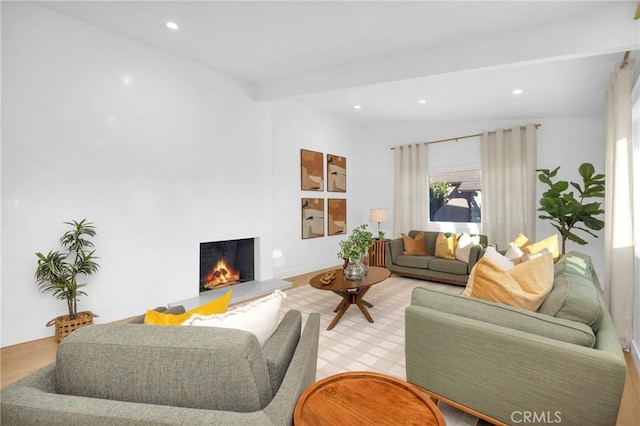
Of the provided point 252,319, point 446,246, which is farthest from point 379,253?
point 252,319

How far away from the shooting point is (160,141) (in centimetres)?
374

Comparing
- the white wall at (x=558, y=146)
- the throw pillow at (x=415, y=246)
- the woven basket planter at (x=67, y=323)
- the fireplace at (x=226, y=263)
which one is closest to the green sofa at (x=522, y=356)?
the woven basket planter at (x=67, y=323)

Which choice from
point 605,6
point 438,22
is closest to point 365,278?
point 438,22

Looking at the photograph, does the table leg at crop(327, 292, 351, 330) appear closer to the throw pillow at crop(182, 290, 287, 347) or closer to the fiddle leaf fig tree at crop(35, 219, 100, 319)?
the throw pillow at crop(182, 290, 287, 347)

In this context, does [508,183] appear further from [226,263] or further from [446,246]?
[226,263]

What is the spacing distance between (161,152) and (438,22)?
3365 millimetres

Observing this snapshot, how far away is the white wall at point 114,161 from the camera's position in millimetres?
2773

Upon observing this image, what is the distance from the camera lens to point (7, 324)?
9.00ft

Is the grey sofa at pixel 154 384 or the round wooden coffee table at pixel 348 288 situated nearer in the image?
the grey sofa at pixel 154 384

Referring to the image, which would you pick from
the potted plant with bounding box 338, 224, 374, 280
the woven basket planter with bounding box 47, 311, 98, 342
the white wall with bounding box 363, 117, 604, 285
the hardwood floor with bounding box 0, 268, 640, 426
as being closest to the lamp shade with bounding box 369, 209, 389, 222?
the white wall with bounding box 363, 117, 604, 285

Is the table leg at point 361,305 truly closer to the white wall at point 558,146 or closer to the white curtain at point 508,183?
the white curtain at point 508,183

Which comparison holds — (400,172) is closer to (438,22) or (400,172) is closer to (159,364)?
(438,22)

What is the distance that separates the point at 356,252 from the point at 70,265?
→ 2.90m

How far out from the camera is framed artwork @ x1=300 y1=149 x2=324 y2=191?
5.71m
